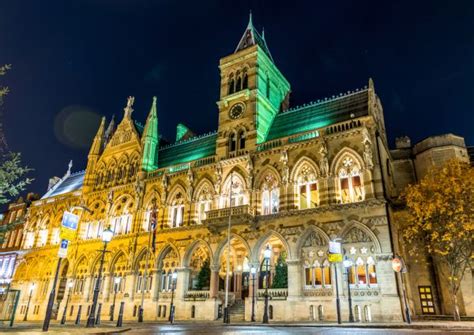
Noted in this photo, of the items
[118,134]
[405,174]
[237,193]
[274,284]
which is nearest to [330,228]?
[274,284]

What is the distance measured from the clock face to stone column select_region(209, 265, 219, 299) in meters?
15.3

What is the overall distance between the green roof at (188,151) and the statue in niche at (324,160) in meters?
13.0

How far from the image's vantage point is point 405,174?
3697 cm

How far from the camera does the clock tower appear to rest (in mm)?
37031

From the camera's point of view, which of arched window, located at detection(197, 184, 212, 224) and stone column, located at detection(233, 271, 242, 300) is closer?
stone column, located at detection(233, 271, 242, 300)

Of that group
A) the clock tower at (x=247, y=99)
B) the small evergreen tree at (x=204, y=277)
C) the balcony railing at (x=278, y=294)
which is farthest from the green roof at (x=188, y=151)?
the balcony railing at (x=278, y=294)

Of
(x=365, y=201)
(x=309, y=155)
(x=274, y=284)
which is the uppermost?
(x=309, y=155)

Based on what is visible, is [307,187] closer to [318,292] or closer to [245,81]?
[318,292]

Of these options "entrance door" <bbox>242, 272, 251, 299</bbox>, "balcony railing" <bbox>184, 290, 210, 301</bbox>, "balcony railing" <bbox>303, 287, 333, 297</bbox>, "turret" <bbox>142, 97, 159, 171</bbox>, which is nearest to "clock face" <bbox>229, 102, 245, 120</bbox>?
"turret" <bbox>142, 97, 159, 171</bbox>

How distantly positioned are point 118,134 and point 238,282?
25.3m

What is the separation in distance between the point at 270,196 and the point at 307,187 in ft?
11.4

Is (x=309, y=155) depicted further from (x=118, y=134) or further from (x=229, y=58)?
(x=118, y=134)

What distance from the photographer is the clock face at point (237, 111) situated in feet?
126

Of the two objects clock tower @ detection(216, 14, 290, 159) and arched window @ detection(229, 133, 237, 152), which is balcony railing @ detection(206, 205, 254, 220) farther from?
arched window @ detection(229, 133, 237, 152)
